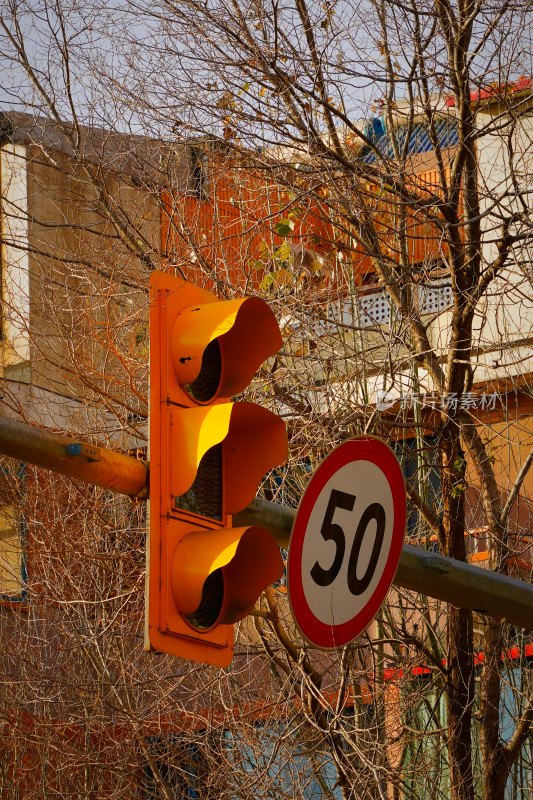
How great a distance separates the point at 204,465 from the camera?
12.0 feet

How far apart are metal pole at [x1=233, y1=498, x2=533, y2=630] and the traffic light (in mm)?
340

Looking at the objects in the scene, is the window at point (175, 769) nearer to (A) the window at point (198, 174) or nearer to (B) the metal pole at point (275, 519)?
(A) the window at point (198, 174)

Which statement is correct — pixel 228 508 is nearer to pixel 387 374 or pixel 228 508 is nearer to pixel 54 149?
pixel 387 374

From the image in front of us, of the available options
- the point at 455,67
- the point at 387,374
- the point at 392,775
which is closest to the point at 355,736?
the point at 392,775

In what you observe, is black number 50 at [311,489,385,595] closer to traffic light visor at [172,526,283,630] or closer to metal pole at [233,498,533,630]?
metal pole at [233,498,533,630]

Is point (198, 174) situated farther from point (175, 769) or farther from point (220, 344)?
point (220, 344)

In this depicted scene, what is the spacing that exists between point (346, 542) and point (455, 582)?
0.43 m

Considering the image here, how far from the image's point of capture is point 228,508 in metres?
3.67

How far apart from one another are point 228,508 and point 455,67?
6.08m

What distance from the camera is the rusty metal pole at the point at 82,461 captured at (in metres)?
3.57

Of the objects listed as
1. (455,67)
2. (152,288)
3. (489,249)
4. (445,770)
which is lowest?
(445,770)

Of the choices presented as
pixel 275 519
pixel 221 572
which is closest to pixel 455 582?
pixel 275 519

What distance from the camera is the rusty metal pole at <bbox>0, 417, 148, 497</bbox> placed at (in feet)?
Result: 11.7

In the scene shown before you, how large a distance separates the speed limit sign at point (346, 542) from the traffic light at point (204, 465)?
0.31m
